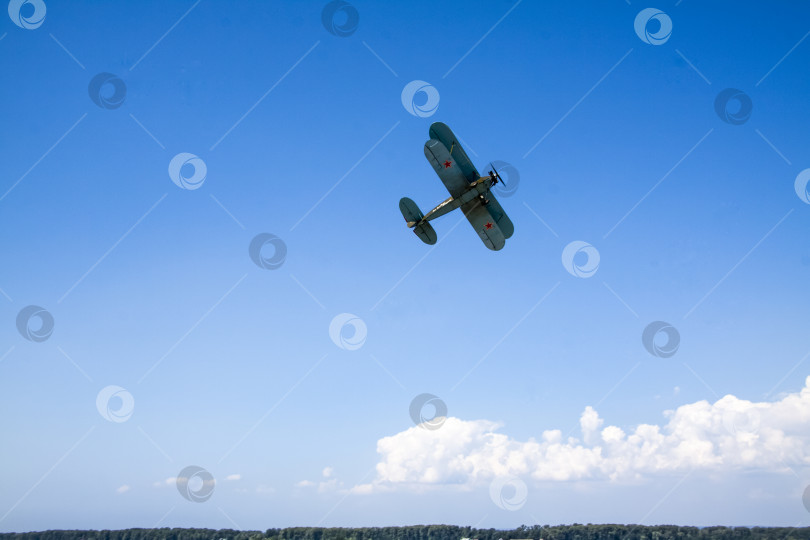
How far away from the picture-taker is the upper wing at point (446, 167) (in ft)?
124

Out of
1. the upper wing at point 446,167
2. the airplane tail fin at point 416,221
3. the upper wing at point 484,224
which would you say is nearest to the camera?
the upper wing at point 446,167

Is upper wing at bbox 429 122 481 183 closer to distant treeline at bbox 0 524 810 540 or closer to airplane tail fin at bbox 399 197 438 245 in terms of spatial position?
airplane tail fin at bbox 399 197 438 245

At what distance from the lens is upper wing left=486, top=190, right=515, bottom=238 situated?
42125mm

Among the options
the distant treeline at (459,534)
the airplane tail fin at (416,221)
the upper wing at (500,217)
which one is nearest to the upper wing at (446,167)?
the upper wing at (500,217)

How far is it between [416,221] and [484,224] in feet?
17.5

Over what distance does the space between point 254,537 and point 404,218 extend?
454ft

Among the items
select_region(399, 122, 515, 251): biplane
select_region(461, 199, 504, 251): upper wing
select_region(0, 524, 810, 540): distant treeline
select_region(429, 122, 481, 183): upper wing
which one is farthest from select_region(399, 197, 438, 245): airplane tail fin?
select_region(0, 524, 810, 540): distant treeline

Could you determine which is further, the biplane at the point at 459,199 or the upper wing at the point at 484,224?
the upper wing at the point at 484,224

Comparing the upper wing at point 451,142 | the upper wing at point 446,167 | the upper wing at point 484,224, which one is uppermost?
the upper wing at point 451,142

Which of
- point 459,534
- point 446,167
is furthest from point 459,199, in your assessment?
point 459,534

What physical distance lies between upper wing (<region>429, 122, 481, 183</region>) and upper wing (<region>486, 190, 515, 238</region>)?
12.7 ft

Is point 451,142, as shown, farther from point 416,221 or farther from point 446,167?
point 416,221

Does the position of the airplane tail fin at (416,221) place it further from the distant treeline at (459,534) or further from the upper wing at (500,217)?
the distant treeline at (459,534)

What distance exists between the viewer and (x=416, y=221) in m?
44.3
